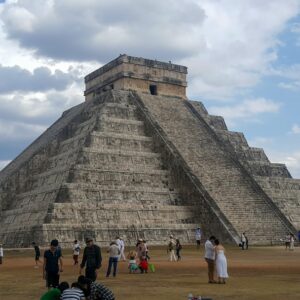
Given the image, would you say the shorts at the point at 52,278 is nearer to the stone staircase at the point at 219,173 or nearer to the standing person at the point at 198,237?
the standing person at the point at 198,237

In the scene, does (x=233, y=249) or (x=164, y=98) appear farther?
(x=164, y=98)

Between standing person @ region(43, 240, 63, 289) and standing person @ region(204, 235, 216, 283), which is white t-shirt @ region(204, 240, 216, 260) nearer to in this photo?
standing person @ region(204, 235, 216, 283)

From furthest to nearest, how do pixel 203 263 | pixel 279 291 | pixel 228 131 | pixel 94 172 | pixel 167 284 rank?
pixel 228 131, pixel 94 172, pixel 203 263, pixel 167 284, pixel 279 291

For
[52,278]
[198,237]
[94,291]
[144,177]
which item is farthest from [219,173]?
[94,291]

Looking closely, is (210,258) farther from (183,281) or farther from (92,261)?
(92,261)

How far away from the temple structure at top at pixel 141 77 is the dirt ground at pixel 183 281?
2083 cm

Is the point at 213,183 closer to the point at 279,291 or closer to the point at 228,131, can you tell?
the point at 228,131

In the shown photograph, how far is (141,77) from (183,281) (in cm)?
2911

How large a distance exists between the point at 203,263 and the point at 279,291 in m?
9.23

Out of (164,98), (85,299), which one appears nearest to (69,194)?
(164,98)

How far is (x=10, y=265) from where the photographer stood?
2262 cm

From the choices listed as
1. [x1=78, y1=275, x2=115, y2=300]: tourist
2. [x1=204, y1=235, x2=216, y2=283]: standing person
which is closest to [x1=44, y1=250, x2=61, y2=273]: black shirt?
[x1=78, y1=275, x2=115, y2=300]: tourist

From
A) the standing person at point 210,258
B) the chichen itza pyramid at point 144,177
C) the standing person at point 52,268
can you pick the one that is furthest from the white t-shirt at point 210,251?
the chichen itza pyramid at point 144,177

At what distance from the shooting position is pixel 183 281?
15367 mm
